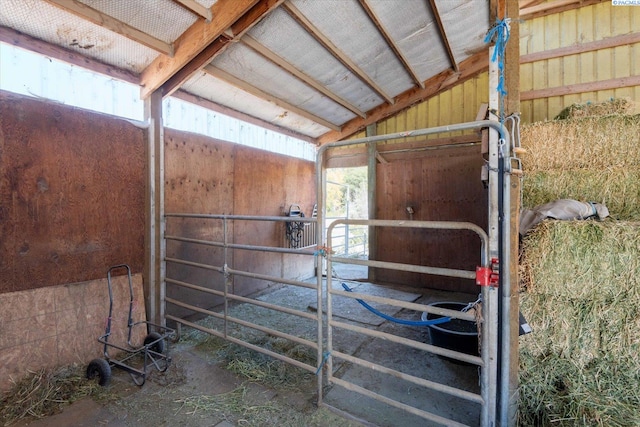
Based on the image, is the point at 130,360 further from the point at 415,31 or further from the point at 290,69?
the point at 415,31

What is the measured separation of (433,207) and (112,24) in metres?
4.25

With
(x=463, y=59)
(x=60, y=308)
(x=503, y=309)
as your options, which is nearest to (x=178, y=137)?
(x=60, y=308)

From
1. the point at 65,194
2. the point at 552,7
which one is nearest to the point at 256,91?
the point at 65,194

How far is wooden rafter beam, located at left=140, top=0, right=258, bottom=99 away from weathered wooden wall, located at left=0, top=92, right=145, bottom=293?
0.47 metres

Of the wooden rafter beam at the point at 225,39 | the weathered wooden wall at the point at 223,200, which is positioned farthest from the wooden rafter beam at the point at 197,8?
the weathered wooden wall at the point at 223,200

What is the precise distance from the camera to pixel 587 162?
2416 millimetres

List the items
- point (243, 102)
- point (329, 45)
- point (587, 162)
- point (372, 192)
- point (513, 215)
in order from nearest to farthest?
point (513, 215)
point (587, 162)
point (329, 45)
point (243, 102)
point (372, 192)

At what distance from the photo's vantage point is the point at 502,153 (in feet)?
4.78

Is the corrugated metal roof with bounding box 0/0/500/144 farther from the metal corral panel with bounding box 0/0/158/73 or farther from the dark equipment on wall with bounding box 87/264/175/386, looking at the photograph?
the dark equipment on wall with bounding box 87/264/175/386

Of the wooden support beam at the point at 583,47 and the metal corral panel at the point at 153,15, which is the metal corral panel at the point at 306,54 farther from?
the wooden support beam at the point at 583,47

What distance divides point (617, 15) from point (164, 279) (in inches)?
232

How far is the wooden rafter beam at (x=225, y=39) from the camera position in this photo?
218cm

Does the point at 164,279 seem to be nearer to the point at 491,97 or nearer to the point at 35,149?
the point at 35,149

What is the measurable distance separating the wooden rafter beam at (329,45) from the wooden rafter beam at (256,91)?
956 mm
